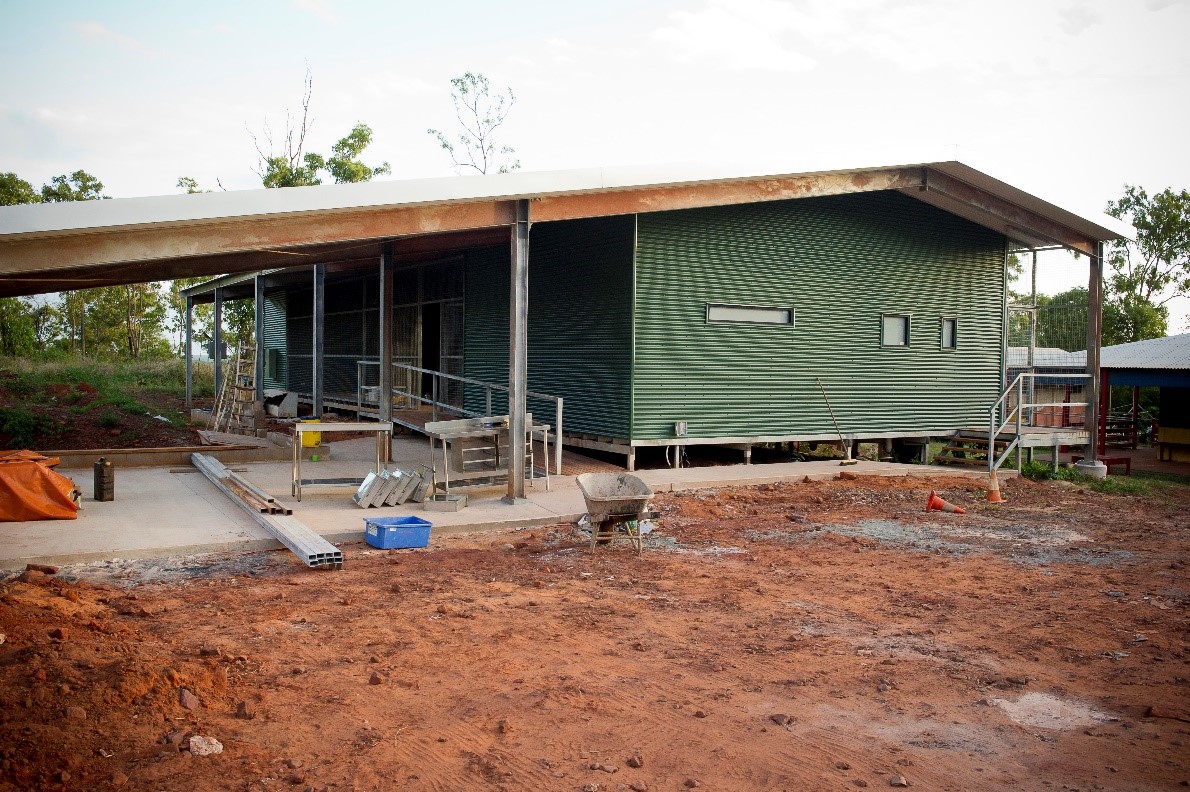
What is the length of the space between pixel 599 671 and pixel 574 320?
9920mm

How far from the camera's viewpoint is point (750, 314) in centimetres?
1466

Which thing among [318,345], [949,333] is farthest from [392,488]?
[949,333]

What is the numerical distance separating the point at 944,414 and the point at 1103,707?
42.8 ft

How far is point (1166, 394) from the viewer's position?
2262cm

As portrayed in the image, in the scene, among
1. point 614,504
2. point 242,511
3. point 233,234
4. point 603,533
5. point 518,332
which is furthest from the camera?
point 518,332

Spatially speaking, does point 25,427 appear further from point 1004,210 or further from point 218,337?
point 1004,210

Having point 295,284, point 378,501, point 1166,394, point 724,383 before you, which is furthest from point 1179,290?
point 378,501

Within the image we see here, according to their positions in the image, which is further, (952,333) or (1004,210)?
(952,333)

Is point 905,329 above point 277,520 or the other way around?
above

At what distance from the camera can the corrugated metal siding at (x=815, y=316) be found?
13742 millimetres

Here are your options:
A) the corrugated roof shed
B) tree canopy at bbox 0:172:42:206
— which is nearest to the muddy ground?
the corrugated roof shed

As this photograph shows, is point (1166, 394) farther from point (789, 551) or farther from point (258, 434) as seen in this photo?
point (258, 434)

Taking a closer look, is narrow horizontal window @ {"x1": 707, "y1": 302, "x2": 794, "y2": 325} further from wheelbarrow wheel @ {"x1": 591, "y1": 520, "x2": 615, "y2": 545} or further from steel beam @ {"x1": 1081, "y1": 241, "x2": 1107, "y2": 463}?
wheelbarrow wheel @ {"x1": 591, "y1": 520, "x2": 615, "y2": 545}

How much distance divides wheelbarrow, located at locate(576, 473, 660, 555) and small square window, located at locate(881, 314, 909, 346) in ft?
29.4
